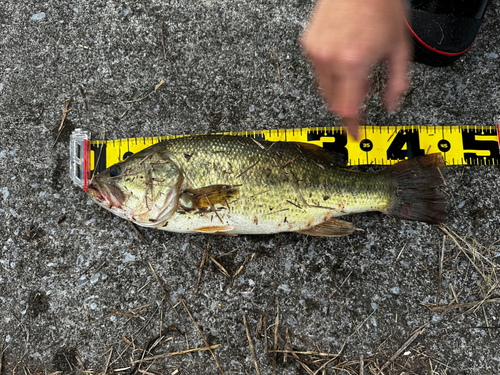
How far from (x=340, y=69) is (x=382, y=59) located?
485 mm

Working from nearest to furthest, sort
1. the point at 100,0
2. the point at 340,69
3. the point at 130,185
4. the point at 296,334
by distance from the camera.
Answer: the point at 130,185
the point at 296,334
the point at 340,69
the point at 100,0

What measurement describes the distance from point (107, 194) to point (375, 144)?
2.67 m

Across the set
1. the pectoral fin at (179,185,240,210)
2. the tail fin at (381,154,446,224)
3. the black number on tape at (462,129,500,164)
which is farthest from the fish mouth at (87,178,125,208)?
the black number on tape at (462,129,500,164)

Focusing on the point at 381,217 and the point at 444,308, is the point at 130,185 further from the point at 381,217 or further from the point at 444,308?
the point at 444,308

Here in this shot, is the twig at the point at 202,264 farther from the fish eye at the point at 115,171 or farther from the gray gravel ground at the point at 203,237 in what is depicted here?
the fish eye at the point at 115,171

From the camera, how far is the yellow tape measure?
3287mm

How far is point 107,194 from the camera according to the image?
9.06 feet

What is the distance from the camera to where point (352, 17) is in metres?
3.17

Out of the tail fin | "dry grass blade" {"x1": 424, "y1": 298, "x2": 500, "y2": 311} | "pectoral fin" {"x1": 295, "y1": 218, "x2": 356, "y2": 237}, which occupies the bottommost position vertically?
"dry grass blade" {"x1": 424, "y1": 298, "x2": 500, "y2": 311}

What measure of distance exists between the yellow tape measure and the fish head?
0.61 meters

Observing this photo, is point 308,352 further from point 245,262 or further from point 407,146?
point 407,146

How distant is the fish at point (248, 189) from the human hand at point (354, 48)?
30.5 inches

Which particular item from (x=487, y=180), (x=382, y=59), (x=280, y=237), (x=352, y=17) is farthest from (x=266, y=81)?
(x=487, y=180)

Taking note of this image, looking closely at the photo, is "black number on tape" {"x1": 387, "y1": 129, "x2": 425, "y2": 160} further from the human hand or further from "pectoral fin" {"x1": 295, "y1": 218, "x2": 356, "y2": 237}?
"pectoral fin" {"x1": 295, "y1": 218, "x2": 356, "y2": 237}
